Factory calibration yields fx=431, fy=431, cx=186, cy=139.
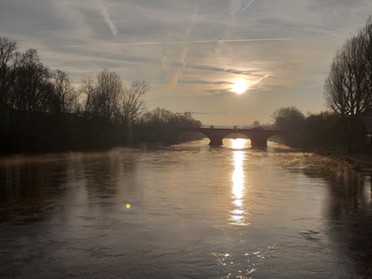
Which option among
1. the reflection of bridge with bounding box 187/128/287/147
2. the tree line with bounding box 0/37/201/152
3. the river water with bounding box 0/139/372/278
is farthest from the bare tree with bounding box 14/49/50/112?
the reflection of bridge with bounding box 187/128/287/147

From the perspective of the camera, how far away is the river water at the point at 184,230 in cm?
1286

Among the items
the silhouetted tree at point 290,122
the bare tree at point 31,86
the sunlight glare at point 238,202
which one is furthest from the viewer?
the silhouetted tree at point 290,122

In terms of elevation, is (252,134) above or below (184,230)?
above

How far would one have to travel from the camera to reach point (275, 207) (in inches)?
909

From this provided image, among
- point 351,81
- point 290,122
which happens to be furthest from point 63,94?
point 290,122

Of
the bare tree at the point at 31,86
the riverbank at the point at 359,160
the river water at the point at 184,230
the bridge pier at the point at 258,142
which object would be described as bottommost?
the river water at the point at 184,230

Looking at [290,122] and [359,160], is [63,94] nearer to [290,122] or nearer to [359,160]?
[359,160]

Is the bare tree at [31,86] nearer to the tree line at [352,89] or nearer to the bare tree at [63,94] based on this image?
the bare tree at [63,94]

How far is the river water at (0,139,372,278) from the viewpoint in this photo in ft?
42.2

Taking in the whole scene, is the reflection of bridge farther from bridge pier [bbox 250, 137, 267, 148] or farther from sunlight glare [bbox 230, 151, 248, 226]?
sunlight glare [bbox 230, 151, 248, 226]

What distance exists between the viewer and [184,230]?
17625 millimetres

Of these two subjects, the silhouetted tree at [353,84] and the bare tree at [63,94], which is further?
the bare tree at [63,94]

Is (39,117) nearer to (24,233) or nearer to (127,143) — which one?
(127,143)

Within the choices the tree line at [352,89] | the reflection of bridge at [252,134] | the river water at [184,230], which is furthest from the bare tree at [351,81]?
the reflection of bridge at [252,134]
